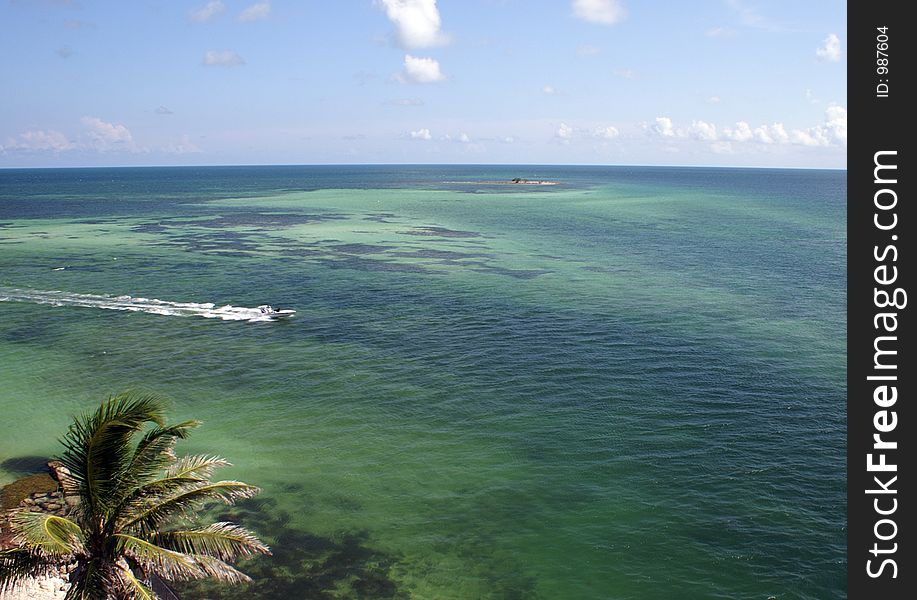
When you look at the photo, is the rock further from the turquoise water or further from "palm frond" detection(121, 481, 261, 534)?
"palm frond" detection(121, 481, 261, 534)

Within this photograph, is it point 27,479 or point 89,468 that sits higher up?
point 89,468

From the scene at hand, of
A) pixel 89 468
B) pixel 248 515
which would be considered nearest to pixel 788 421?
pixel 248 515

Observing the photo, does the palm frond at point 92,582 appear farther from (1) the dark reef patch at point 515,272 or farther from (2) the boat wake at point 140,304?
(1) the dark reef patch at point 515,272

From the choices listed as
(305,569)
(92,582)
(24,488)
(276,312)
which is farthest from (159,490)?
(276,312)

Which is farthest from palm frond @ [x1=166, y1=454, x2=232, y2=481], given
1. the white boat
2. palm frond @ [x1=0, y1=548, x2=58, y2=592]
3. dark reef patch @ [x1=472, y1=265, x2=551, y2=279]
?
dark reef patch @ [x1=472, y1=265, x2=551, y2=279]

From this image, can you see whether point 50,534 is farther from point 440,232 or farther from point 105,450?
point 440,232
